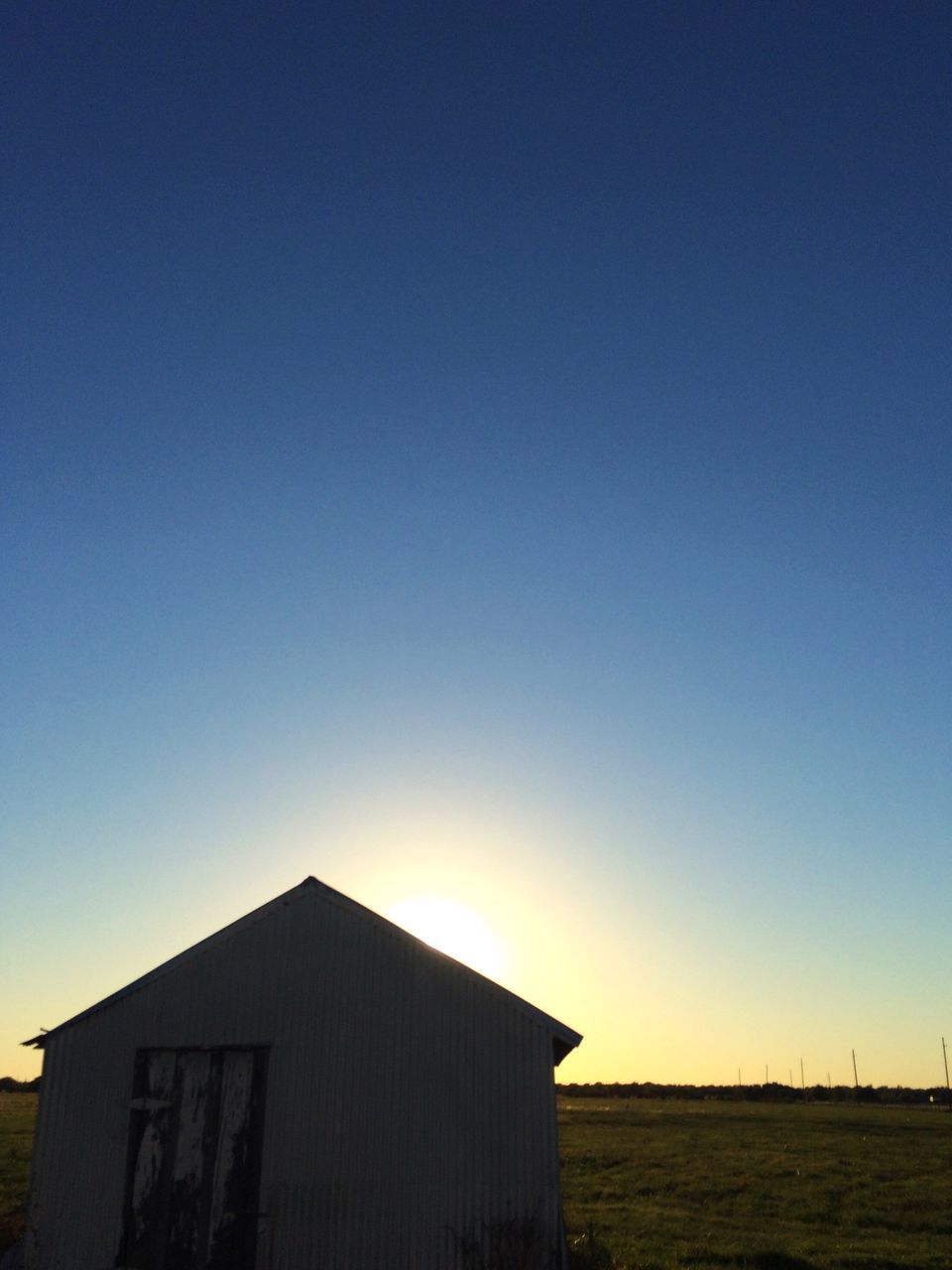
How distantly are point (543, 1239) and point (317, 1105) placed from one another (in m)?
3.69

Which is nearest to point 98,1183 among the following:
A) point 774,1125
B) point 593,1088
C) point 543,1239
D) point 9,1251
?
point 9,1251

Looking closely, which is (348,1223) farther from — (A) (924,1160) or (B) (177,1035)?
(A) (924,1160)

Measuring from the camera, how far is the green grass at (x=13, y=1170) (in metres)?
20.9

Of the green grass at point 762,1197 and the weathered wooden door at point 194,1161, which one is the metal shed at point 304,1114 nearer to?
the weathered wooden door at point 194,1161

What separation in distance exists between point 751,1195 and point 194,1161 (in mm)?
21669

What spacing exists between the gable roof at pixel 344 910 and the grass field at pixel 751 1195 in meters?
5.55

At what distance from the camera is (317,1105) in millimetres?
15969

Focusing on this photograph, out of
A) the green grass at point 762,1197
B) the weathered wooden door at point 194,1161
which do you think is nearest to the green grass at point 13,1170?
the weathered wooden door at point 194,1161

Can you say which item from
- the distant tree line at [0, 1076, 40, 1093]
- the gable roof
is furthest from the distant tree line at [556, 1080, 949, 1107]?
the gable roof

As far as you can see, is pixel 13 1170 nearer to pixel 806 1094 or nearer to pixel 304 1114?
pixel 304 1114

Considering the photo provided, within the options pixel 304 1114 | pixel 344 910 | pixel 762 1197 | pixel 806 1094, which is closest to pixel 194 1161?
pixel 304 1114

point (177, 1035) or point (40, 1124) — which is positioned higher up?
point (177, 1035)

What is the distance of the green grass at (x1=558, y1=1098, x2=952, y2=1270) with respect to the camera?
882 inches

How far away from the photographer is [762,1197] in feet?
103
